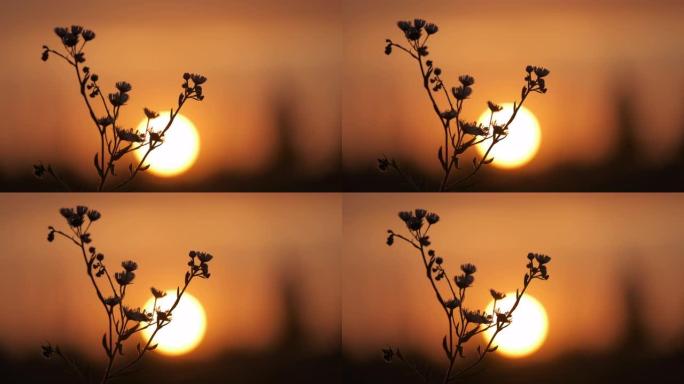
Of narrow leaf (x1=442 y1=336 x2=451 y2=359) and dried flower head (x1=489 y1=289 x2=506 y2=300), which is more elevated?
dried flower head (x1=489 y1=289 x2=506 y2=300)

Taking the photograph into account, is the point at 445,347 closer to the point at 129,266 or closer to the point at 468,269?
the point at 468,269

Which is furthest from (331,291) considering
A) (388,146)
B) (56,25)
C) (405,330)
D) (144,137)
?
(56,25)

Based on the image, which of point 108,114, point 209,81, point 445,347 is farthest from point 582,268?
point 108,114

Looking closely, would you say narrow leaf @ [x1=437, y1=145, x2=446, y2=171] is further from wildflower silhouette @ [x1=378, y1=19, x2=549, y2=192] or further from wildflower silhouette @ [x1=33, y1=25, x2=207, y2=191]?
wildflower silhouette @ [x1=33, y1=25, x2=207, y2=191]

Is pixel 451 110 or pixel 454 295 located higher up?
pixel 451 110

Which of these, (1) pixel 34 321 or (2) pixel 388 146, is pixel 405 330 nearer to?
(2) pixel 388 146

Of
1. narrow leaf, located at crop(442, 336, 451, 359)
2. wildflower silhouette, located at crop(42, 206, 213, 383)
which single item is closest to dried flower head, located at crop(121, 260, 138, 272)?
wildflower silhouette, located at crop(42, 206, 213, 383)
